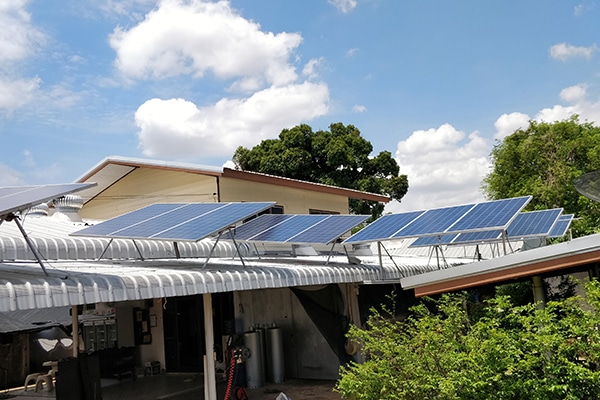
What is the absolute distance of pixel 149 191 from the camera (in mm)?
A: 16141

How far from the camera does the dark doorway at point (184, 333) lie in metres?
14.7

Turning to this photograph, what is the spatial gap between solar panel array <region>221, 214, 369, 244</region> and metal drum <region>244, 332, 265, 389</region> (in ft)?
7.94

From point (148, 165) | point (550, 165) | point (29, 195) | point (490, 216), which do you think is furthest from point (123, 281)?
point (550, 165)

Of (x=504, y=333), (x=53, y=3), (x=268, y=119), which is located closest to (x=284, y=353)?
(x=504, y=333)

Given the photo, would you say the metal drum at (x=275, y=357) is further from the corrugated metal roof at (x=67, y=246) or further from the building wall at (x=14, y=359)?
the building wall at (x=14, y=359)

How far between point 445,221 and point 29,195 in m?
7.95

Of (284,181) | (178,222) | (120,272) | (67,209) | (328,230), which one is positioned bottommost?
(120,272)

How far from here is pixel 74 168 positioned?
1819 centimetres

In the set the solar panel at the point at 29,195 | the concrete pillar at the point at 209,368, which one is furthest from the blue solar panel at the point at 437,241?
the solar panel at the point at 29,195

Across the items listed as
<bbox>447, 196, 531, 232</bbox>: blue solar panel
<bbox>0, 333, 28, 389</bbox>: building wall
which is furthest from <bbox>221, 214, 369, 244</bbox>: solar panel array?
<bbox>0, 333, 28, 389</bbox>: building wall

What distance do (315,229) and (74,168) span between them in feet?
33.8

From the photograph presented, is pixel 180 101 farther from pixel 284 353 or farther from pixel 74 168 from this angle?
pixel 284 353

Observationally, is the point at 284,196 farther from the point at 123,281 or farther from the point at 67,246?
the point at 123,281

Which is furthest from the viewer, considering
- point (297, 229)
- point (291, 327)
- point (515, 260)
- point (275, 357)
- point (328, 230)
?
point (291, 327)
